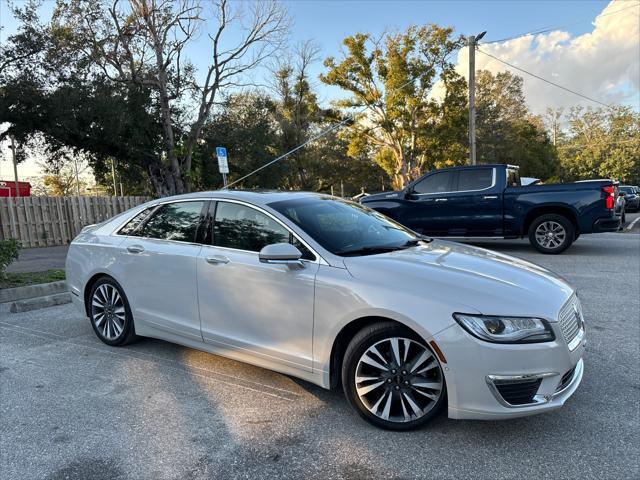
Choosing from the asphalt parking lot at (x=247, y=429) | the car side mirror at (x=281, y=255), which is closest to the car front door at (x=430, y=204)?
the asphalt parking lot at (x=247, y=429)

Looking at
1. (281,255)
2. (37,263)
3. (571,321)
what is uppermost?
(281,255)

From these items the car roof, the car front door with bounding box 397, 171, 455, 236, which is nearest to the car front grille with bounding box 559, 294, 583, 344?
the car roof

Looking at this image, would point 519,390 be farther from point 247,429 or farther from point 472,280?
point 247,429

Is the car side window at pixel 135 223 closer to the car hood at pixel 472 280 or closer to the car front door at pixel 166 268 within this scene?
the car front door at pixel 166 268

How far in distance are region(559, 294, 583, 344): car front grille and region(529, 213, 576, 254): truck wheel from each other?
713cm

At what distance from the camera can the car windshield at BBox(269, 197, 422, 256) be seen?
3.42 metres

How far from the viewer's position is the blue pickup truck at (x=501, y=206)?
30.2 ft

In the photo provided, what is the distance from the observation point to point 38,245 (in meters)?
15.8

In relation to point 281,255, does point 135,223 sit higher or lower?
higher

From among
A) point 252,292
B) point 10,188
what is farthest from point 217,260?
point 10,188

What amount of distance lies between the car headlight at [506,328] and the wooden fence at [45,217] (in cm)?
1583

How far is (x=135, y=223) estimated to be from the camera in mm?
4555

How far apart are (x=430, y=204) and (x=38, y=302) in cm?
783

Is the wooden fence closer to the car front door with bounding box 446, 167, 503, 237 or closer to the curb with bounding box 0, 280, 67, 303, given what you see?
the curb with bounding box 0, 280, 67, 303
